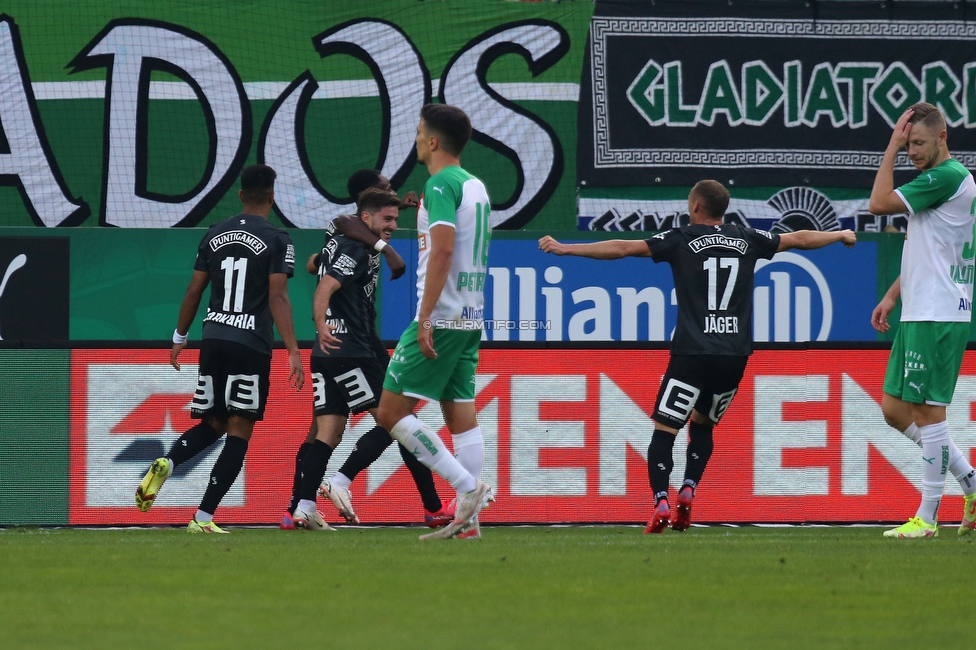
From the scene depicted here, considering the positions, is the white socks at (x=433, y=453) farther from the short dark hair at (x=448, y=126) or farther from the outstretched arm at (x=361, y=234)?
the outstretched arm at (x=361, y=234)

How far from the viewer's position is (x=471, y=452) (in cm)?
653

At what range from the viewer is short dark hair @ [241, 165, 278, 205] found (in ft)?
25.0

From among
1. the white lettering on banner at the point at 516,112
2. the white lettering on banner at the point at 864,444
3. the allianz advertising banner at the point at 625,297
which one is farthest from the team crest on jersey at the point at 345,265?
the white lettering on banner at the point at 516,112

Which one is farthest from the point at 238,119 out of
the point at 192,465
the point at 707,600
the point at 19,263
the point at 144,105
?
the point at 707,600

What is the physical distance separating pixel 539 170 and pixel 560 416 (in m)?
5.79

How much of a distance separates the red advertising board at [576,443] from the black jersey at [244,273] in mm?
1074

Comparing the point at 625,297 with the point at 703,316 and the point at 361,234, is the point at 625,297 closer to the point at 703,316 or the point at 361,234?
the point at 361,234

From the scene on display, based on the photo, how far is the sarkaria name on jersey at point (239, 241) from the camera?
296 inches

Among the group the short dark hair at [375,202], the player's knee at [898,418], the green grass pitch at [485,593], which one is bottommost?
the green grass pitch at [485,593]

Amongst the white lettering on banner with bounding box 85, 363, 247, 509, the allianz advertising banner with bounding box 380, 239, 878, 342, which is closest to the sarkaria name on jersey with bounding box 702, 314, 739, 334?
the white lettering on banner with bounding box 85, 363, 247, 509

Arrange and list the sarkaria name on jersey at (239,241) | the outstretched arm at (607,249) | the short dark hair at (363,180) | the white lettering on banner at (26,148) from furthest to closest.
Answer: the white lettering on banner at (26,148) < the short dark hair at (363,180) < the sarkaria name on jersey at (239,241) < the outstretched arm at (607,249)

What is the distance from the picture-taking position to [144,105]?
45.8ft

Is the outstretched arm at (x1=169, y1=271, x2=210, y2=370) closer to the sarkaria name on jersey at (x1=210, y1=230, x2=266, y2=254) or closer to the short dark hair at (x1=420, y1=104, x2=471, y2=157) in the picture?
the sarkaria name on jersey at (x1=210, y1=230, x2=266, y2=254)

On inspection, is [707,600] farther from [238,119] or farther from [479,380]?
[238,119]
